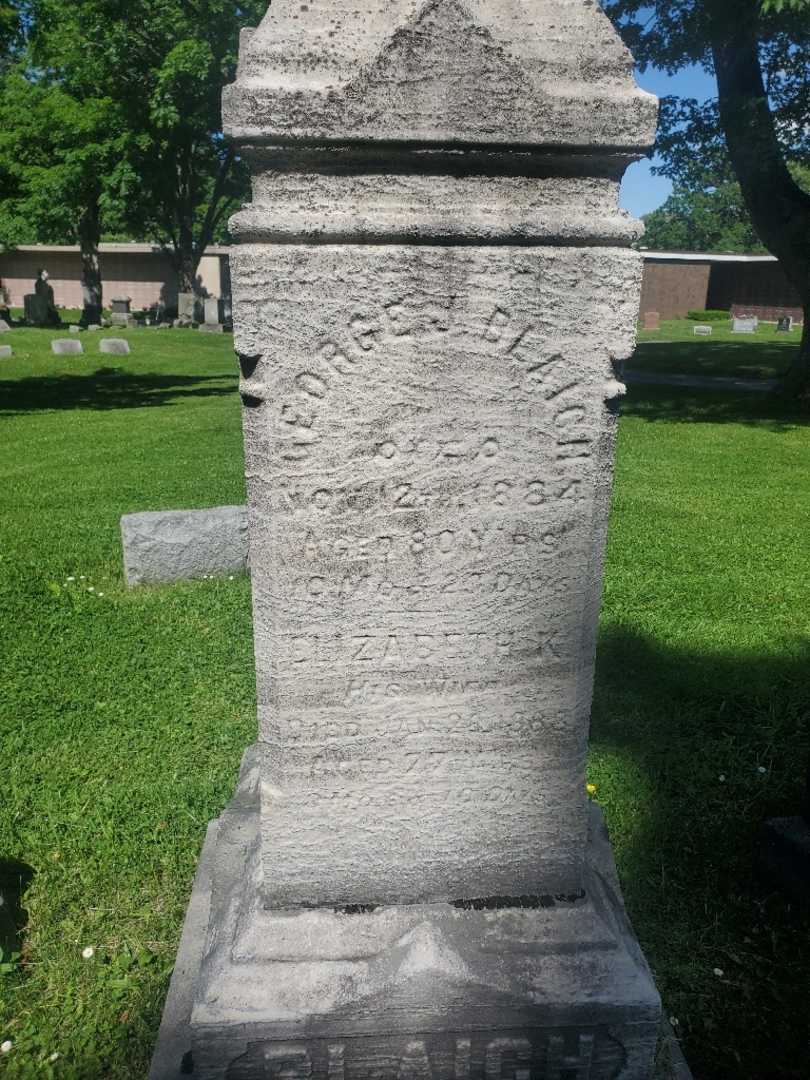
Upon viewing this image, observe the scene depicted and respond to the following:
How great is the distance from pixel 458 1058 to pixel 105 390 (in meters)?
16.3

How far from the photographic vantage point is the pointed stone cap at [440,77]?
181 centimetres

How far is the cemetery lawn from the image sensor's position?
286 cm

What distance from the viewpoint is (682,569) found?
6.66 meters

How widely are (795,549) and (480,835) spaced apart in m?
5.80

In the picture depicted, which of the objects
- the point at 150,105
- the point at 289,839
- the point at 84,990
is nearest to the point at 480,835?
the point at 289,839

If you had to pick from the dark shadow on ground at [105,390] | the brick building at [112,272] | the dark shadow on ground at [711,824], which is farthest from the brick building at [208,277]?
the dark shadow on ground at [711,824]

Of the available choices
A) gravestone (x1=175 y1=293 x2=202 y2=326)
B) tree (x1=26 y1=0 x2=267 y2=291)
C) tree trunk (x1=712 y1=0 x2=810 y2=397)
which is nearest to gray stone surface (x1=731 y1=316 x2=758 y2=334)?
tree (x1=26 y1=0 x2=267 y2=291)

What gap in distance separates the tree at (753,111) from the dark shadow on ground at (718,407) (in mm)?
655

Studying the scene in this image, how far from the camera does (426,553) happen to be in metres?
2.15

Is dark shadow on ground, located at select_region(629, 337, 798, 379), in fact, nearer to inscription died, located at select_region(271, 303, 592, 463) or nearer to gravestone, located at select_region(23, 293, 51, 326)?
inscription died, located at select_region(271, 303, 592, 463)

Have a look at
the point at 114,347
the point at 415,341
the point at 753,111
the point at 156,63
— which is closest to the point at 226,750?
the point at 415,341

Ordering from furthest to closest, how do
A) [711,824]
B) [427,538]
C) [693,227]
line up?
[693,227] → [711,824] → [427,538]

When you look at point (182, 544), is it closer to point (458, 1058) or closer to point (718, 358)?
point (458, 1058)

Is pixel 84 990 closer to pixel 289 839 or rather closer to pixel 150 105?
pixel 289 839
